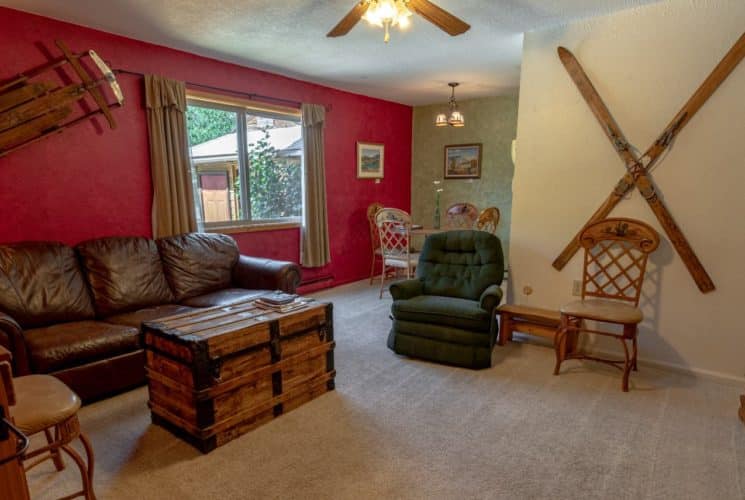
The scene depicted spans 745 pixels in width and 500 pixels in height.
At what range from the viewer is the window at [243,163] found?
13.3 ft

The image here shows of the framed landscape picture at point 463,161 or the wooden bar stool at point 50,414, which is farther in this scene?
the framed landscape picture at point 463,161

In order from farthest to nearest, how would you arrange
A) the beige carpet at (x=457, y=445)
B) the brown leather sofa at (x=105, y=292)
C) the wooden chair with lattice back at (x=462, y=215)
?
A: 1. the wooden chair with lattice back at (x=462, y=215)
2. the brown leather sofa at (x=105, y=292)
3. the beige carpet at (x=457, y=445)

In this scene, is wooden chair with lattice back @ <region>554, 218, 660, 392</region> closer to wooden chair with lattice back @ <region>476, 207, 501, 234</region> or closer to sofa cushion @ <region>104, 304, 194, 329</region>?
wooden chair with lattice back @ <region>476, 207, 501, 234</region>

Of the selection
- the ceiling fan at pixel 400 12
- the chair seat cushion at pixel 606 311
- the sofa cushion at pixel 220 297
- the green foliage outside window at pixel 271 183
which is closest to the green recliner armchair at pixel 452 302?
the chair seat cushion at pixel 606 311

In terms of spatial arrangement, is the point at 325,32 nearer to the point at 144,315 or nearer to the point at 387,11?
the point at 387,11

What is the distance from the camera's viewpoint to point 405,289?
3336 mm

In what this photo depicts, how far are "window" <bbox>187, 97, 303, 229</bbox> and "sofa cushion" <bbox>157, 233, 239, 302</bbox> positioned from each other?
44 cm

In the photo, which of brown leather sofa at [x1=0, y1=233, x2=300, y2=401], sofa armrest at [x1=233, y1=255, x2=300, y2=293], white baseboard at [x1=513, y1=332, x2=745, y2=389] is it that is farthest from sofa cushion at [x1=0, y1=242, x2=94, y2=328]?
white baseboard at [x1=513, y1=332, x2=745, y2=389]

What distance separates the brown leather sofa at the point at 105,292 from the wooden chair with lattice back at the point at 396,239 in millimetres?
1629

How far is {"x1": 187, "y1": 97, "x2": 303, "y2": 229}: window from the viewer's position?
406 centimetres

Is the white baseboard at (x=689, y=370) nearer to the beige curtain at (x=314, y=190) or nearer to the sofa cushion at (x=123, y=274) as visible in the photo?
the beige curtain at (x=314, y=190)

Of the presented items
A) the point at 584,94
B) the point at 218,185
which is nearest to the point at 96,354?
the point at 218,185

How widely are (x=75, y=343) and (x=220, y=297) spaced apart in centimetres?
106

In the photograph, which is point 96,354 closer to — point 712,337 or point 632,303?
point 632,303
